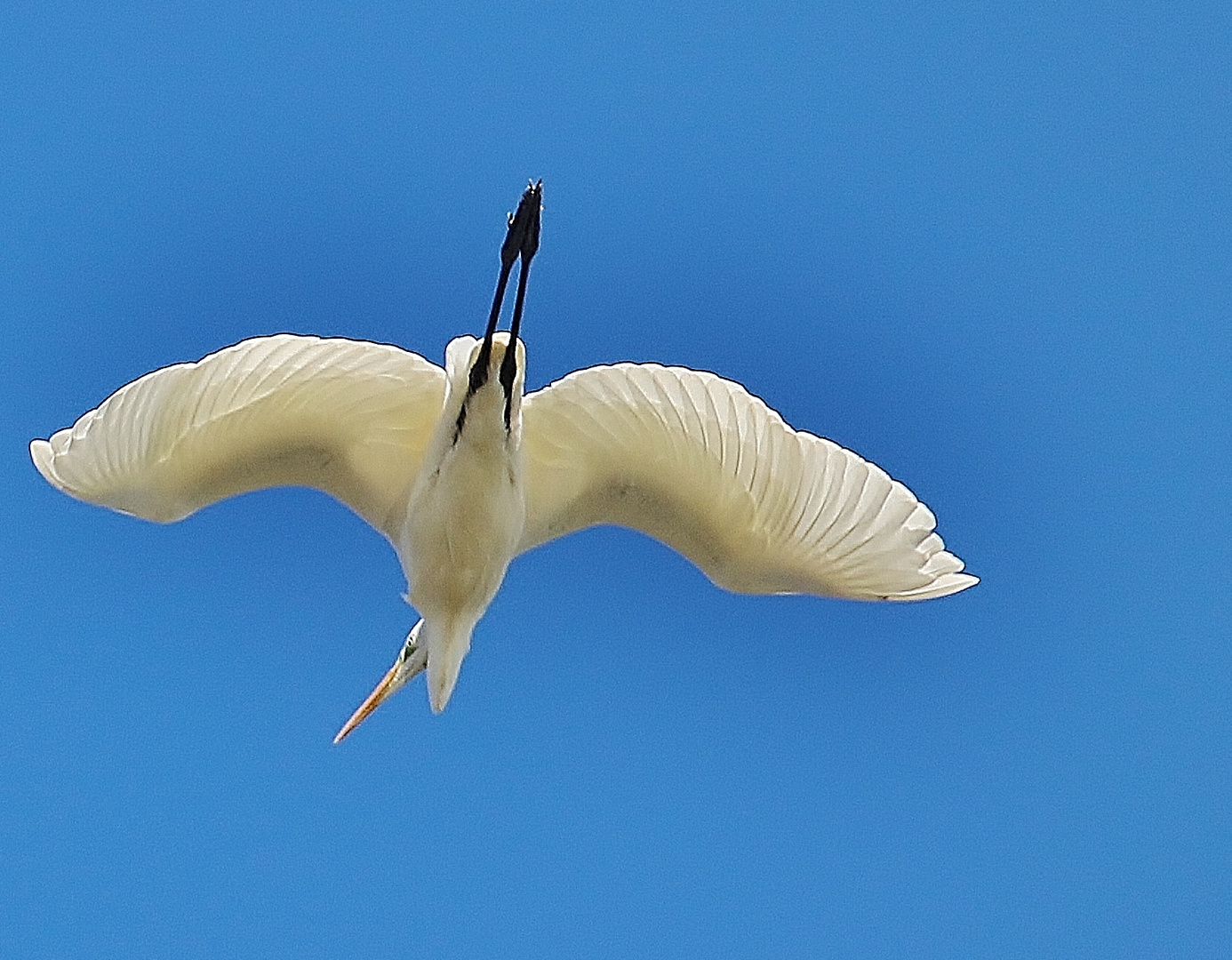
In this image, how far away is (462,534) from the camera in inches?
302

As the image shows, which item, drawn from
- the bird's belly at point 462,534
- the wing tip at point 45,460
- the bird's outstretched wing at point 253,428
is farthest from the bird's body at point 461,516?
the wing tip at point 45,460

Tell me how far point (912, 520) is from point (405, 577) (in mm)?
2156

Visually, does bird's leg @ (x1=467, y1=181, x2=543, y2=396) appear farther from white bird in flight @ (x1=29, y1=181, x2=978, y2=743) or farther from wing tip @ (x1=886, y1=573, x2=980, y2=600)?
wing tip @ (x1=886, y1=573, x2=980, y2=600)

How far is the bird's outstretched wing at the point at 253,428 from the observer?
293 inches

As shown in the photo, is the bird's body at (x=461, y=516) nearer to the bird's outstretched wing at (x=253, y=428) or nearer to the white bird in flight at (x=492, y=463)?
the white bird in flight at (x=492, y=463)

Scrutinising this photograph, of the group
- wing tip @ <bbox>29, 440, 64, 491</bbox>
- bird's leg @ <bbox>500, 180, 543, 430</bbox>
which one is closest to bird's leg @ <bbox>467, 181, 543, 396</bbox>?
bird's leg @ <bbox>500, 180, 543, 430</bbox>

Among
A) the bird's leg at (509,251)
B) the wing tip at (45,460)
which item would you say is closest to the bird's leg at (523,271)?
the bird's leg at (509,251)

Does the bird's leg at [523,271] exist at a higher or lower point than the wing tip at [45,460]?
higher

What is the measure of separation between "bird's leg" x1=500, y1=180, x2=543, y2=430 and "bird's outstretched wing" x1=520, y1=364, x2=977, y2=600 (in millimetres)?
479

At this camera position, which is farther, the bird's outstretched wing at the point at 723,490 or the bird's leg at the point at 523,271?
the bird's outstretched wing at the point at 723,490

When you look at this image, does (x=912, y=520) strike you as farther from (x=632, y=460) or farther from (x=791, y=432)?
(x=632, y=460)

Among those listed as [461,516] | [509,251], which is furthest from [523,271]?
[461,516]

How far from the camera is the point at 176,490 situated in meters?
7.74

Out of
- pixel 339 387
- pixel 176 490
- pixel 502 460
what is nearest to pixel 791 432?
pixel 502 460
